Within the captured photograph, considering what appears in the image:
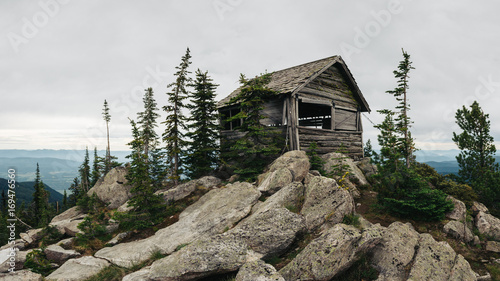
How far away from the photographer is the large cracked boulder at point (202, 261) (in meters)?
6.78

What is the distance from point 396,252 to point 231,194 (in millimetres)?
7130

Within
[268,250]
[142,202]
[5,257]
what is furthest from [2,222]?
[268,250]

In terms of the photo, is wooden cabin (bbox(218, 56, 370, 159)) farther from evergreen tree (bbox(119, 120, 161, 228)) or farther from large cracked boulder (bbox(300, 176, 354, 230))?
evergreen tree (bbox(119, 120, 161, 228))

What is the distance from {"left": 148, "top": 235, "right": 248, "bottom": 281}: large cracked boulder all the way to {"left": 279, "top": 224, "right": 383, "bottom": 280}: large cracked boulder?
149 centimetres

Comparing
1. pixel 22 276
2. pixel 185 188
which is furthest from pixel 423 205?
pixel 22 276

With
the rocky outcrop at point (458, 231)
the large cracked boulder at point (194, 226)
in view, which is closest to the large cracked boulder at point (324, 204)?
the large cracked boulder at point (194, 226)

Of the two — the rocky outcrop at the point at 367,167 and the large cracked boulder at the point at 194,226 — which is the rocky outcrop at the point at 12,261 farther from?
the rocky outcrop at the point at 367,167

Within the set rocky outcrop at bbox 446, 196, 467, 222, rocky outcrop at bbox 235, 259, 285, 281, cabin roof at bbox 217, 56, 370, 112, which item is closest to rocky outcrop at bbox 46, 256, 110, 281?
rocky outcrop at bbox 235, 259, 285, 281

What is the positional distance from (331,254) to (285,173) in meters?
5.72

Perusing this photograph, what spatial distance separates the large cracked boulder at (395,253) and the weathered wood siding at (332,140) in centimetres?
823

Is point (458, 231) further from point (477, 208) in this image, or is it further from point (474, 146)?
point (474, 146)

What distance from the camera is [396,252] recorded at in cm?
711

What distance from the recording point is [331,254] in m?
6.59

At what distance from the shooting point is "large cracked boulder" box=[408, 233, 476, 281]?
6.50m
